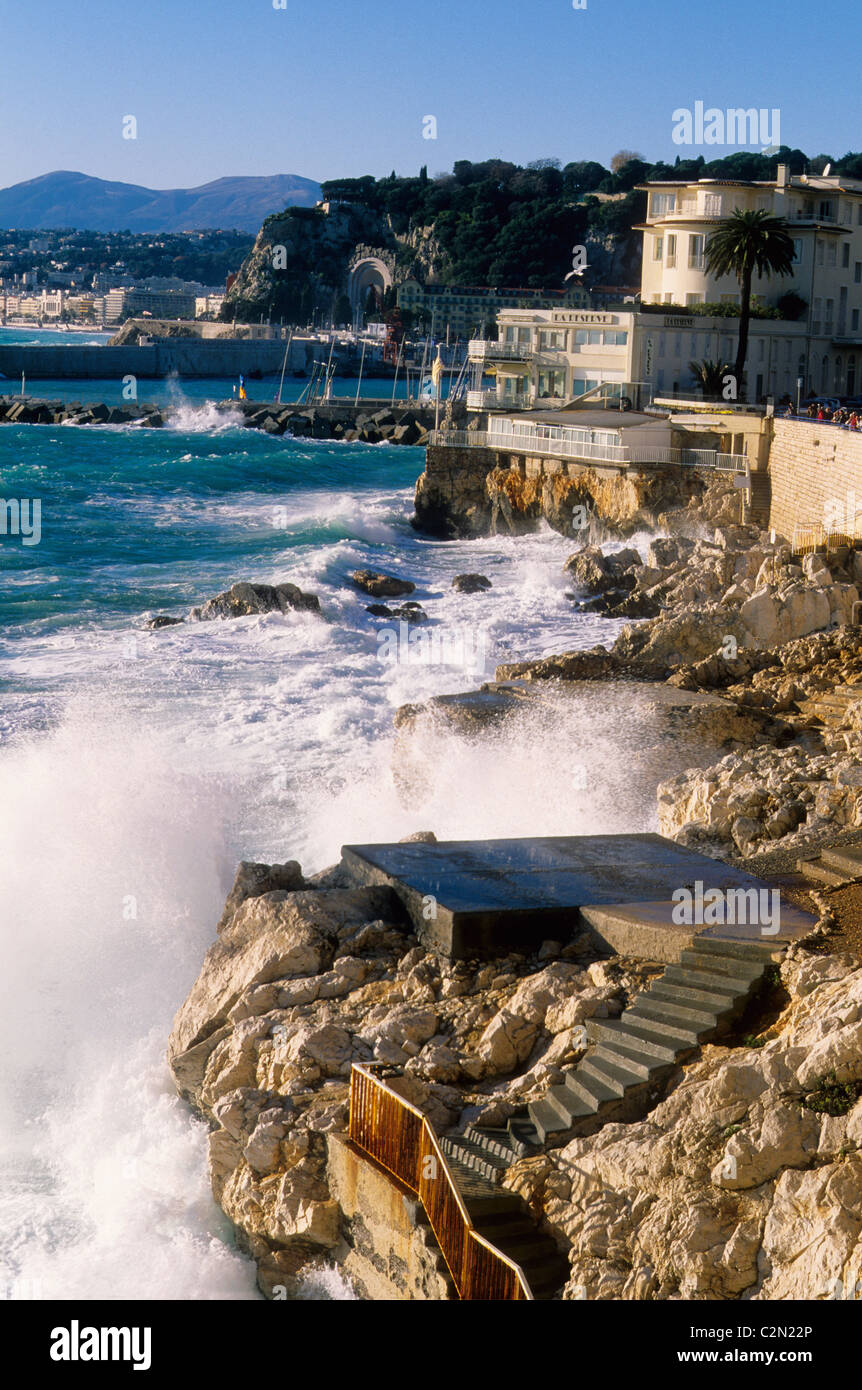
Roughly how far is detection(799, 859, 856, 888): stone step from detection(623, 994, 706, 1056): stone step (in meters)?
2.70

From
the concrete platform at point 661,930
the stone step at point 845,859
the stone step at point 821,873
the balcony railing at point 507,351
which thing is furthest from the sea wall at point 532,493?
the concrete platform at point 661,930

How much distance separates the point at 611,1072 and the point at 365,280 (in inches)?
7583

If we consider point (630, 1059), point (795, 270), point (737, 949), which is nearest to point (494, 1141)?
point (630, 1059)

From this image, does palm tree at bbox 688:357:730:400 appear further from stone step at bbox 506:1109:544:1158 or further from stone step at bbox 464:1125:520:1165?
stone step at bbox 464:1125:520:1165

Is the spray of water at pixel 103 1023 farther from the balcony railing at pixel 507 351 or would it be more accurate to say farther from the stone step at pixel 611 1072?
the balcony railing at pixel 507 351

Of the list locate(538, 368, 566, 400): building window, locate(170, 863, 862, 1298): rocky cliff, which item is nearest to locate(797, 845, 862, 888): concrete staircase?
locate(170, 863, 862, 1298): rocky cliff

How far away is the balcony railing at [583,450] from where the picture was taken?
131 feet

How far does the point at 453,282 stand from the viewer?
6939 inches

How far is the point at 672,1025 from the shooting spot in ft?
32.5

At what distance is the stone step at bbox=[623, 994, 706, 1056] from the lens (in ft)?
31.7

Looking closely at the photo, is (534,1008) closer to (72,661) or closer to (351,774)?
(351,774)

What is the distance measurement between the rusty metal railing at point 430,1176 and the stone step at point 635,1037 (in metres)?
1.35
